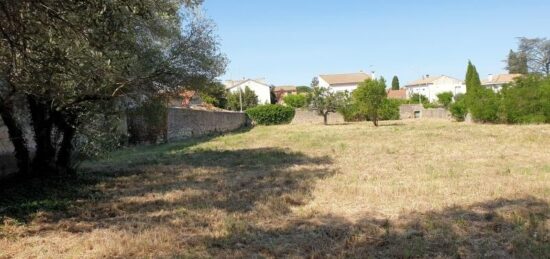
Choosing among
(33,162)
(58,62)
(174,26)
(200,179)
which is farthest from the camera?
(174,26)

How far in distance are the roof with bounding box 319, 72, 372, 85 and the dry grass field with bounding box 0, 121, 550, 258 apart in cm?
8644

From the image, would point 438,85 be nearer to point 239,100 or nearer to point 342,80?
point 342,80

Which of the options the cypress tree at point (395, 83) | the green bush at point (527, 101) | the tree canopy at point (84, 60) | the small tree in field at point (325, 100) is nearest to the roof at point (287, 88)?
the cypress tree at point (395, 83)

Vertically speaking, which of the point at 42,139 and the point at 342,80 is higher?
the point at 342,80

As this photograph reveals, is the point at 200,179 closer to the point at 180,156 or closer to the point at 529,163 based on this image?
the point at 180,156

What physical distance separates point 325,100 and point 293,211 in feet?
119

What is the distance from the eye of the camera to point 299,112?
50.9 metres

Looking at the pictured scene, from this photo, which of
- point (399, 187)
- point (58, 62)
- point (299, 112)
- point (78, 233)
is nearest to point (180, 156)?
point (399, 187)

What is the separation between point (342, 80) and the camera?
100562mm

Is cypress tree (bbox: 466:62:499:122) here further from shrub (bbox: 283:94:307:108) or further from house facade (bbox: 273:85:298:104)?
house facade (bbox: 273:85:298:104)

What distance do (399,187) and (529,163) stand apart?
4918 mm

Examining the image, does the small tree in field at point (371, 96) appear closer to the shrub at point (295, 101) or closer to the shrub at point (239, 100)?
the shrub at point (295, 101)

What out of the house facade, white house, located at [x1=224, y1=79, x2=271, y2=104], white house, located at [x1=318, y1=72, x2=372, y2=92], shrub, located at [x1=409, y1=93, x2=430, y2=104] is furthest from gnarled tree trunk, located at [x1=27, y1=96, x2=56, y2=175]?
the house facade

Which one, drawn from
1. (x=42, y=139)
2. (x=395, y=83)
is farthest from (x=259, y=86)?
(x=42, y=139)
